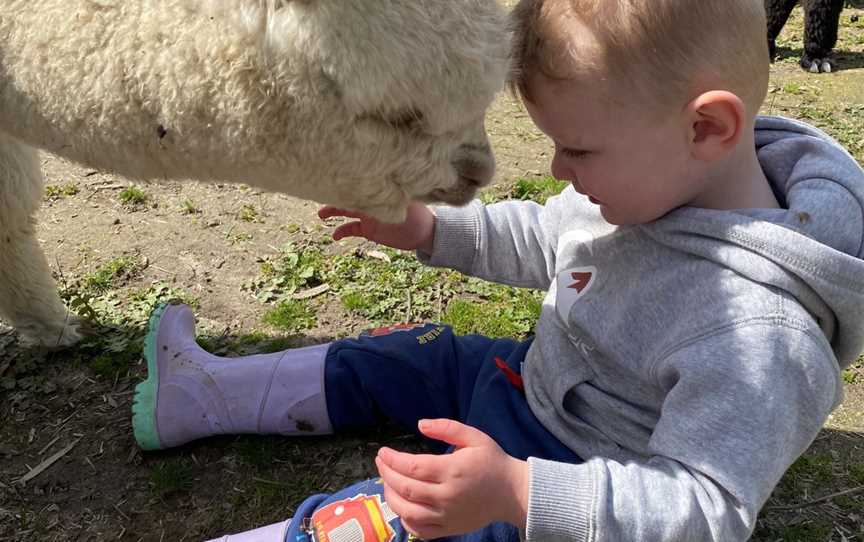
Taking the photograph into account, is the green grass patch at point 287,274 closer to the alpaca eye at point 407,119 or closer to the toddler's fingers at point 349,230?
the toddler's fingers at point 349,230

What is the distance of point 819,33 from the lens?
212 inches

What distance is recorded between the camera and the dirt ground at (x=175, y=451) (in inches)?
79.4

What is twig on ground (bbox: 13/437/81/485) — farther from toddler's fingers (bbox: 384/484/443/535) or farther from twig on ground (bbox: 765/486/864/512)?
twig on ground (bbox: 765/486/864/512)

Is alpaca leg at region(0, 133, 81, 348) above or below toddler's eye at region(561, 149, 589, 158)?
below

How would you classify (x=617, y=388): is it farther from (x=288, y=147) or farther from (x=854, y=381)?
(x=854, y=381)

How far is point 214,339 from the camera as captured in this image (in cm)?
262

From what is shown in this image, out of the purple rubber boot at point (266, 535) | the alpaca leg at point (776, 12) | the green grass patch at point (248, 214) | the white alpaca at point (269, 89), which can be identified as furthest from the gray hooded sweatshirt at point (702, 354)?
the alpaca leg at point (776, 12)

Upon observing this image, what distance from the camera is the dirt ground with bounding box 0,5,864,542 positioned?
2.02 m

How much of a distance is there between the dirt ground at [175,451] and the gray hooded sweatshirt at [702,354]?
Answer: 73 cm

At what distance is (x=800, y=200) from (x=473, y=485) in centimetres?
84

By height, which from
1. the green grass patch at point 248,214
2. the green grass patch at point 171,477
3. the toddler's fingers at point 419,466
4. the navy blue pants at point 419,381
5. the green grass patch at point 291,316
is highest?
the toddler's fingers at point 419,466

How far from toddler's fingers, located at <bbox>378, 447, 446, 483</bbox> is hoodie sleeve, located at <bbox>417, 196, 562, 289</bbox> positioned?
78cm

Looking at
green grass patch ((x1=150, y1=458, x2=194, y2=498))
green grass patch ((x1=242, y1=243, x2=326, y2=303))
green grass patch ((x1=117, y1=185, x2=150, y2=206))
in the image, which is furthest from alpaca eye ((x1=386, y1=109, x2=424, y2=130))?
green grass patch ((x1=117, y1=185, x2=150, y2=206))

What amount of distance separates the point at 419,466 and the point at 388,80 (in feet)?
2.21
